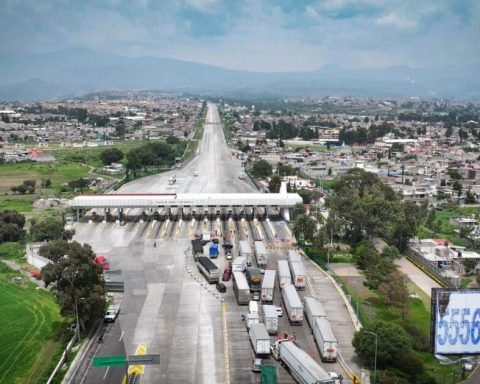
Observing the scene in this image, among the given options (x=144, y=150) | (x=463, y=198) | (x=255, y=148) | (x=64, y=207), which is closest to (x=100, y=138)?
(x=255, y=148)

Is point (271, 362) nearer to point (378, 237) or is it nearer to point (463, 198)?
point (378, 237)

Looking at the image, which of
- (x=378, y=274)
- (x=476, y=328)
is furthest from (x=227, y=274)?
(x=476, y=328)

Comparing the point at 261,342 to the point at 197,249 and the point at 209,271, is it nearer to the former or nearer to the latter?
the point at 209,271

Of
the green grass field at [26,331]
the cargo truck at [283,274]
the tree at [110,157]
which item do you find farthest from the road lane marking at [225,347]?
the tree at [110,157]

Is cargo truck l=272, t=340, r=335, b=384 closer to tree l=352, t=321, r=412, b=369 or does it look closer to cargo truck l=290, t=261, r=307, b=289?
tree l=352, t=321, r=412, b=369

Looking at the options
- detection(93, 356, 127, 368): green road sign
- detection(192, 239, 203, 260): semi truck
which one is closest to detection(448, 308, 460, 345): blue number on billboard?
detection(93, 356, 127, 368): green road sign

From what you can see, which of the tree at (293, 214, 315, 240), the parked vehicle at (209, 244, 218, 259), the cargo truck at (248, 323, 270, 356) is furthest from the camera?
the tree at (293, 214, 315, 240)
